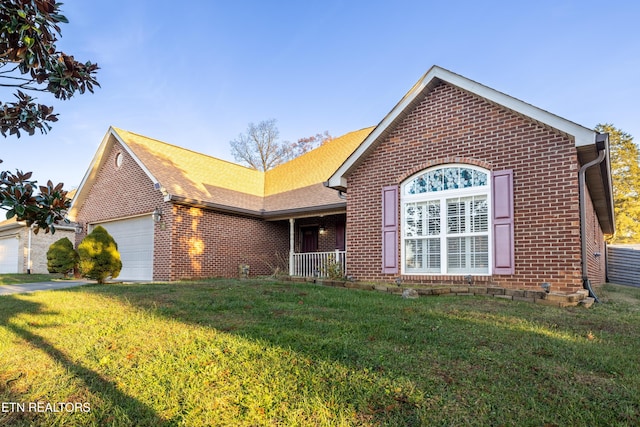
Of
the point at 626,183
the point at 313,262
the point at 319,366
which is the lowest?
the point at 319,366

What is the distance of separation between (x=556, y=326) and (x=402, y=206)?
4.81 m

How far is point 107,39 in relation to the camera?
37.3ft

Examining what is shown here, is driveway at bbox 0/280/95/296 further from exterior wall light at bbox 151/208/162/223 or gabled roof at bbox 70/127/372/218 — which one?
gabled roof at bbox 70/127/372/218

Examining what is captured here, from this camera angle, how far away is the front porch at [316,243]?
13.4 metres

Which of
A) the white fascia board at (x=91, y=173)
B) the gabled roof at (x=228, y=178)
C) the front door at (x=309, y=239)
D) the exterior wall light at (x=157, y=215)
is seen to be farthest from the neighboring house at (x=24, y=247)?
the front door at (x=309, y=239)

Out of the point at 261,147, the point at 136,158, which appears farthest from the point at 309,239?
the point at 261,147

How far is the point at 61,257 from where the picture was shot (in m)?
14.5

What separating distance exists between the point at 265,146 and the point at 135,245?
2169cm

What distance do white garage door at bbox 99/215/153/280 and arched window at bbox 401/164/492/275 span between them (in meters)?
9.05

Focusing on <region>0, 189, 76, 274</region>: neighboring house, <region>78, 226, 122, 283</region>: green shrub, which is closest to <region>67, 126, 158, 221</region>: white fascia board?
<region>78, 226, 122, 283</region>: green shrub

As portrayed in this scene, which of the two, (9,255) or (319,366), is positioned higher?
(9,255)

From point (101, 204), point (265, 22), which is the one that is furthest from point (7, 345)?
point (265, 22)

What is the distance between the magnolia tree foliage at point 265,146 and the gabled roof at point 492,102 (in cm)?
2380

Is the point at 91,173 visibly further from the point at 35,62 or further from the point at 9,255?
the point at 35,62
